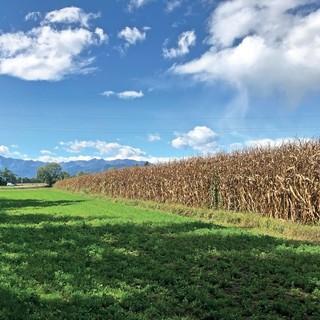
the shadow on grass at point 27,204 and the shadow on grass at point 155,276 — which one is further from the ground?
the shadow on grass at point 27,204

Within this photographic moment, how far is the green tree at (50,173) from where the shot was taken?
153 metres

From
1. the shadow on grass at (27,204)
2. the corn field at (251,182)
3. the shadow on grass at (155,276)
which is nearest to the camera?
the shadow on grass at (155,276)

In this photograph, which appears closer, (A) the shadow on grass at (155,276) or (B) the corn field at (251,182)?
(A) the shadow on grass at (155,276)

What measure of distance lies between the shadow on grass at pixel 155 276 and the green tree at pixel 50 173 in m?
144

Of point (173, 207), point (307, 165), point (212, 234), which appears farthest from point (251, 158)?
point (212, 234)

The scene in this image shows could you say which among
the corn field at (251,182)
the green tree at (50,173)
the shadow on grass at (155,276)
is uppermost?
the green tree at (50,173)

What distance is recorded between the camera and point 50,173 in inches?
6137

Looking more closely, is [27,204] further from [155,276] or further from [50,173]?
[50,173]

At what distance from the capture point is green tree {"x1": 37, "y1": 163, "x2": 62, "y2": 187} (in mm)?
152800

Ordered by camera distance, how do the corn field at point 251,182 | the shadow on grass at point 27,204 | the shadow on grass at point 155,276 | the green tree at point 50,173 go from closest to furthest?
the shadow on grass at point 155,276 < the corn field at point 251,182 < the shadow on grass at point 27,204 < the green tree at point 50,173

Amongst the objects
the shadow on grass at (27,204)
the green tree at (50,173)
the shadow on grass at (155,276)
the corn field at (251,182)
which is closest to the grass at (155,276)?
the shadow on grass at (155,276)

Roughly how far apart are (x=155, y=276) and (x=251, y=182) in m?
13.1

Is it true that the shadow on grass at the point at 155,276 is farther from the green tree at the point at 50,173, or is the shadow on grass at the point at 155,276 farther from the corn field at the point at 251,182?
the green tree at the point at 50,173

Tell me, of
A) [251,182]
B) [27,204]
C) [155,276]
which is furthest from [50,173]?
[155,276]
